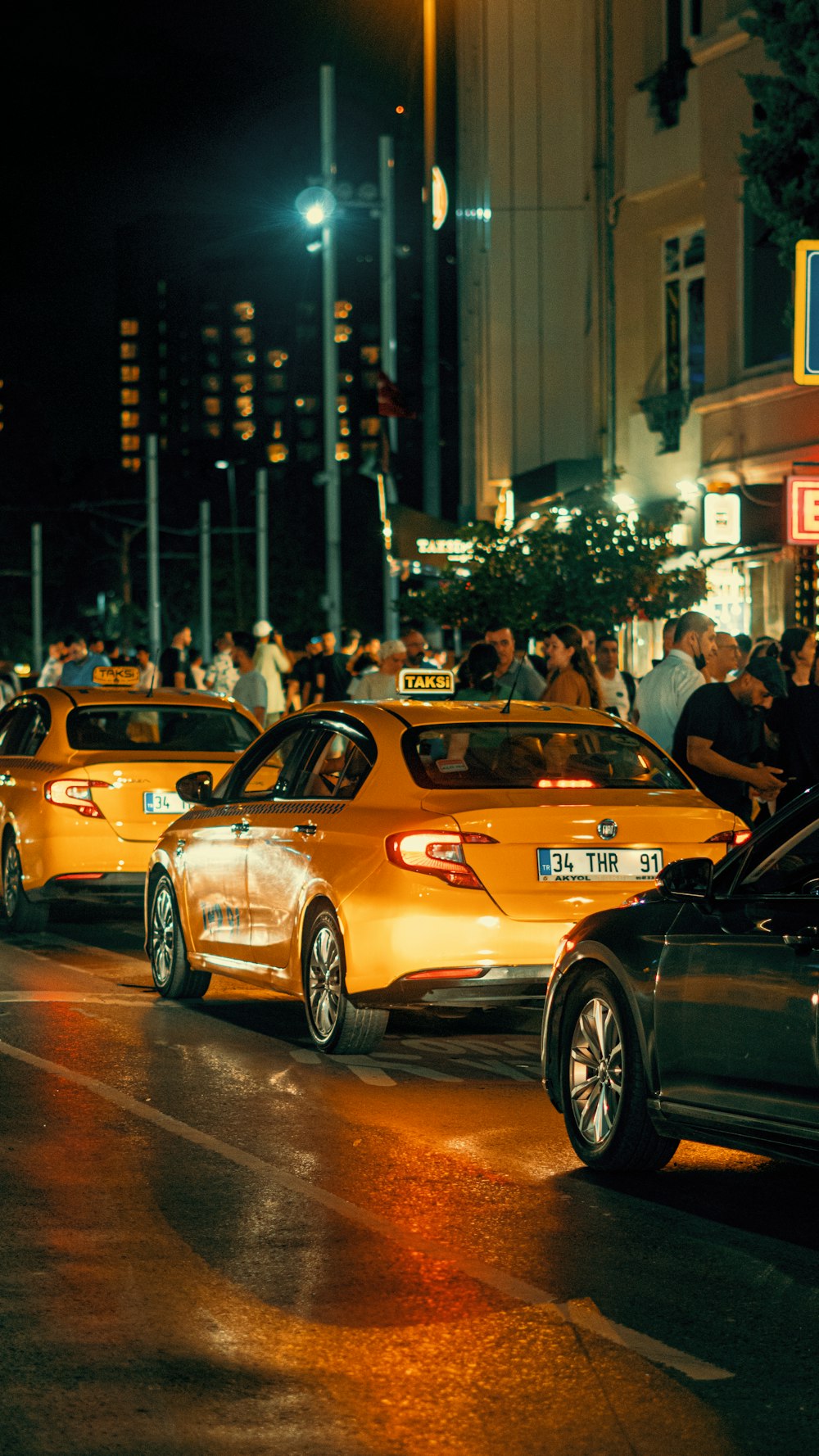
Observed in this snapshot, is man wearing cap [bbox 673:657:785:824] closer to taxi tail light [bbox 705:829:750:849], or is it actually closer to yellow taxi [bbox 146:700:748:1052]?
yellow taxi [bbox 146:700:748:1052]

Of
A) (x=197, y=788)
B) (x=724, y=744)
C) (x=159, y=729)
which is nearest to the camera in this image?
(x=197, y=788)

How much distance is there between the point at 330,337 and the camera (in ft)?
110

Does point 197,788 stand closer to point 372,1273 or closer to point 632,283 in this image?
point 372,1273

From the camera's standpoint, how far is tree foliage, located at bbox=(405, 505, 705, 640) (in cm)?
2395

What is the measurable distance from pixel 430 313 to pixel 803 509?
22149mm

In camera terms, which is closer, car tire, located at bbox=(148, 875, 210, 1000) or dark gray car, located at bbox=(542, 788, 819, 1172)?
dark gray car, located at bbox=(542, 788, 819, 1172)

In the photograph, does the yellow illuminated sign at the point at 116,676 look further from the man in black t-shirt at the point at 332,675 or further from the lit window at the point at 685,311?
the lit window at the point at 685,311

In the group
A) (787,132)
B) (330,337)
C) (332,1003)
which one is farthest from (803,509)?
(330,337)

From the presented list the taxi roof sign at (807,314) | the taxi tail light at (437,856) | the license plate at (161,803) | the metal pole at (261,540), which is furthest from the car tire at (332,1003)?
the metal pole at (261,540)

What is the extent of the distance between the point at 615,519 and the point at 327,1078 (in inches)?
625

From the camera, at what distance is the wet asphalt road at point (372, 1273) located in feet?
15.5

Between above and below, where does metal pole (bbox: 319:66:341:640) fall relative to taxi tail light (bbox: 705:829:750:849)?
above

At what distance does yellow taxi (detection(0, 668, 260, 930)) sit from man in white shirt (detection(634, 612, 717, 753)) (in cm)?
280

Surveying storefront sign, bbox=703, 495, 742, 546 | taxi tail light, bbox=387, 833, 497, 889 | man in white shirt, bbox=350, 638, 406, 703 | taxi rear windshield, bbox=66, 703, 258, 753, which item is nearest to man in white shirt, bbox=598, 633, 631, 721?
man in white shirt, bbox=350, 638, 406, 703
